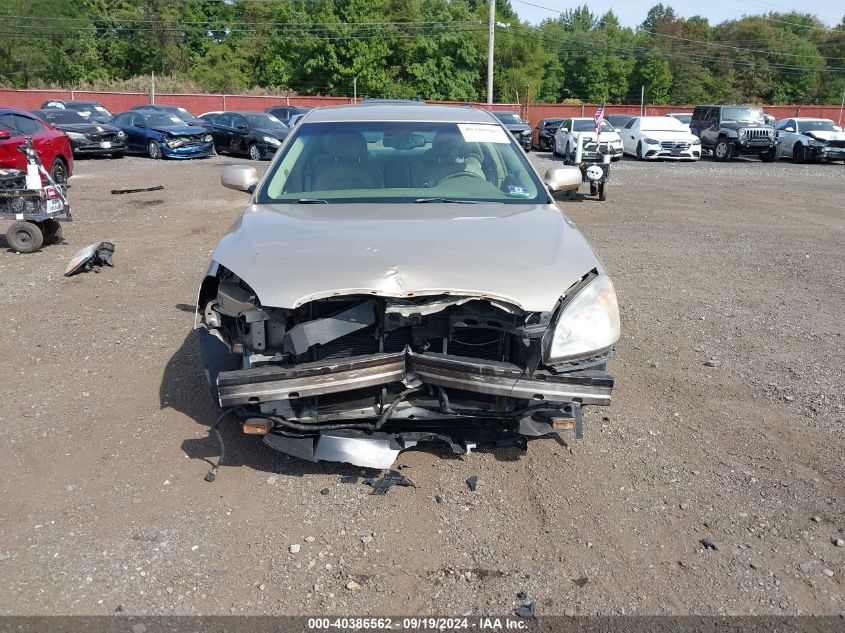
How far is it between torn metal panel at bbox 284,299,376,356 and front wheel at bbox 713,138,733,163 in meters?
25.7

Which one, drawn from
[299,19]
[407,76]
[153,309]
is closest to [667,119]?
[153,309]

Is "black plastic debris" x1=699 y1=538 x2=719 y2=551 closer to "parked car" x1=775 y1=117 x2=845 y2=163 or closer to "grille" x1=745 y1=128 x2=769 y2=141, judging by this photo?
"grille" x1=745 y1=128 x2=769 y2=141

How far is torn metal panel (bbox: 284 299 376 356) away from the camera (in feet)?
11.3

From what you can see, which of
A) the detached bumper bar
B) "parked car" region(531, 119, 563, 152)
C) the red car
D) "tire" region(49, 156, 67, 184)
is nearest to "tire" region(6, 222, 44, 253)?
the red car

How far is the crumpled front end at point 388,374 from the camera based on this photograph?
3416 millimetres

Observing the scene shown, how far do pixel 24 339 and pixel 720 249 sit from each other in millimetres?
8376

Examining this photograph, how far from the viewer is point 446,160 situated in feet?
16.1

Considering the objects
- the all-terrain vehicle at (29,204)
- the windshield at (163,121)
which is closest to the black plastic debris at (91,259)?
the all-terrain vehicle at (29,204)

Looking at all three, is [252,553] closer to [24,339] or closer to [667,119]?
[24,339]

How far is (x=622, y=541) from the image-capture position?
3420 millimetres

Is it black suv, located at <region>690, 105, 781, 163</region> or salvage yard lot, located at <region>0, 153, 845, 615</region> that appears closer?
salvage yard lot, located at <region>0, 153, 845, 615</region>

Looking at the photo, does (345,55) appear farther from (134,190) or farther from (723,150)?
(134,190)

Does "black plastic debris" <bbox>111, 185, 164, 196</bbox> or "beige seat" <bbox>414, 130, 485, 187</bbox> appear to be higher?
"beige seat" <bbox>414, 130, 485, 187</bbox>

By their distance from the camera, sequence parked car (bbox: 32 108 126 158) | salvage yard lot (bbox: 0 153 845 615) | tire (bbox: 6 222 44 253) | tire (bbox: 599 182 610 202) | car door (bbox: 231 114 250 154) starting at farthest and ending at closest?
1. car door (bbox: 231 114 250 154)
2. parked car (bbox: 32 108 126 158)
3. tire (bbox: 599 182 610 202)
4. tire (bbox: 6 222 44 253)
5. salvage yard lot (bbox: 0 153 845 615)
